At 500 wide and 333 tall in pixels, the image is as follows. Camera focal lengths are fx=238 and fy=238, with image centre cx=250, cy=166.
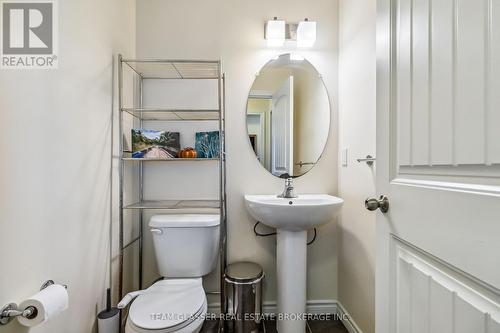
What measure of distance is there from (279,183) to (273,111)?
0.54 meters

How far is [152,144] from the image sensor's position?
5.16 feet

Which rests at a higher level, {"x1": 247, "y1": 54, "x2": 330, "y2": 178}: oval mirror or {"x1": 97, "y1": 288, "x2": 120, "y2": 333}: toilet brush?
{"x1": 247, "y1": 54, "x2": 330, "y2": 178}: oval mirror

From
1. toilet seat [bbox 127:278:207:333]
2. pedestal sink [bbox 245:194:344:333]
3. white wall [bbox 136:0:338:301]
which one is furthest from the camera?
white wall [bbox 136:0:338:301]

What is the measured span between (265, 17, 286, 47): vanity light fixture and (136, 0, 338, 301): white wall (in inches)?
2.4

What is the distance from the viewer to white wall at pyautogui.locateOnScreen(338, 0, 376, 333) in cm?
133

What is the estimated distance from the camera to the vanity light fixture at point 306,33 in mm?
1660

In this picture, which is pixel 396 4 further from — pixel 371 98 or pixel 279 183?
pixel 279 183

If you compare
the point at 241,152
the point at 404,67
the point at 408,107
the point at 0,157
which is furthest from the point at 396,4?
the point at 0,157

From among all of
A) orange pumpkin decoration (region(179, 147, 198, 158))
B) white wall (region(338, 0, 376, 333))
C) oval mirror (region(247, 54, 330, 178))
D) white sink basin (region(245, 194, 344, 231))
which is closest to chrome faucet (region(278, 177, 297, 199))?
oval mirror (region(247, 54, 330, 178))

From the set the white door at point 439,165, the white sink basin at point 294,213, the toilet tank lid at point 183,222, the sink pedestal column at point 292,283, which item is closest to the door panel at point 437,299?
the white door at point 439,165

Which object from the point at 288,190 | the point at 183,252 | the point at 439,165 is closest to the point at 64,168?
the point at 183,252

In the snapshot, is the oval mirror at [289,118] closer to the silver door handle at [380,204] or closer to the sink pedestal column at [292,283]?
the sink pedestal column at [292,283]

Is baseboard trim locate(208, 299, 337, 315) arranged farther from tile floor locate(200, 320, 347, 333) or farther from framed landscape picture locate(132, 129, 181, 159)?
framed landscape picture locate(132, 129, 181, 159)

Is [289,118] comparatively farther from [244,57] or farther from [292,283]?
[292,283]
